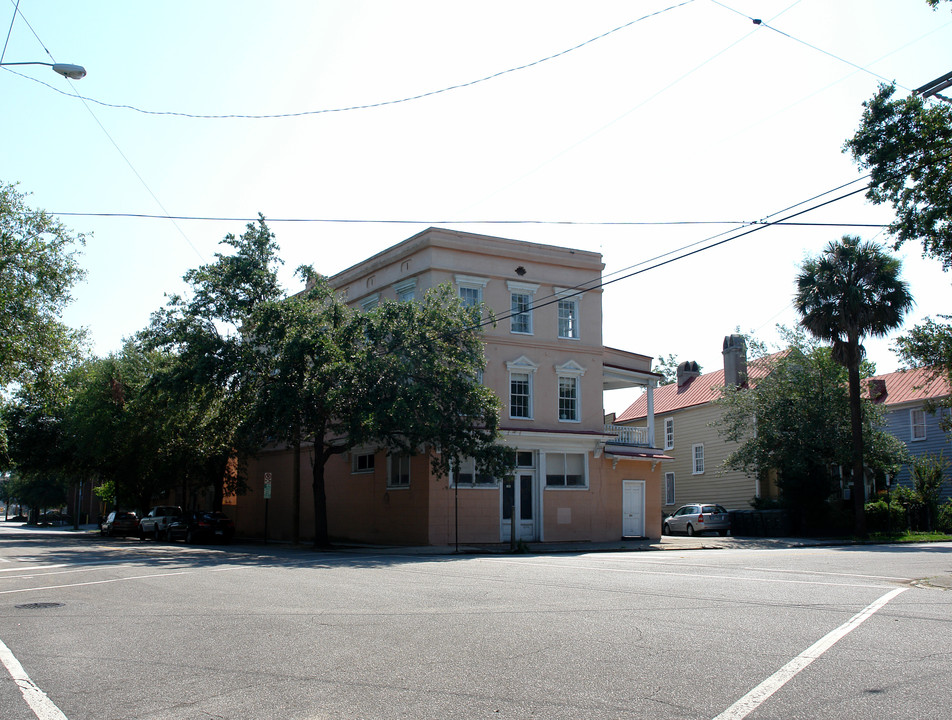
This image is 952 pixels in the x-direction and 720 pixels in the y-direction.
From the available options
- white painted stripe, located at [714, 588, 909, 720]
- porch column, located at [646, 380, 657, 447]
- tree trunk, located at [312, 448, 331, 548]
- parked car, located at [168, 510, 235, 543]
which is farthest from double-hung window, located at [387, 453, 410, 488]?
white painted stripe, located at [714, 588, 909, 720]

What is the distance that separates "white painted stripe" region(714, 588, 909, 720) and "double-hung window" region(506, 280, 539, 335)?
21.8m

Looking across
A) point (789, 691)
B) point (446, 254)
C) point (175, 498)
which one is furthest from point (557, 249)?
point (175, 498)

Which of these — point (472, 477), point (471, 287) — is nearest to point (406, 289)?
point (471, 287)

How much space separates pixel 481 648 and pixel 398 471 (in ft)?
73.2

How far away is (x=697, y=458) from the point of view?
46125 mm

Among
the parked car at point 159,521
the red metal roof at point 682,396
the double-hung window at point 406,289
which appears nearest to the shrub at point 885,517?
the red metal roof at point 682,396

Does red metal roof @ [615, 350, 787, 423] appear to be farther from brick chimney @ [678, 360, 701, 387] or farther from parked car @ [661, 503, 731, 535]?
parked car @ [661, 503, 731, 535]

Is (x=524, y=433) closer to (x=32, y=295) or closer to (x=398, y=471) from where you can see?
(x=398, y=471)

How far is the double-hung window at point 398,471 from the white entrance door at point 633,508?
28.8ft

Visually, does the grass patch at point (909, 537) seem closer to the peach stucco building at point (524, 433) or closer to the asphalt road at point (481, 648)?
the peach stucco building at point (524, 433)

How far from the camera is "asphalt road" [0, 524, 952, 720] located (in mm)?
6055

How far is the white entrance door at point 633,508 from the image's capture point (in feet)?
108

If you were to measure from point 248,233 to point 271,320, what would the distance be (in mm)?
4570

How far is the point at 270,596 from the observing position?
1225cm
